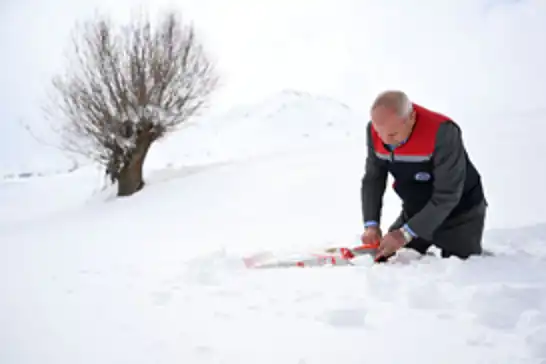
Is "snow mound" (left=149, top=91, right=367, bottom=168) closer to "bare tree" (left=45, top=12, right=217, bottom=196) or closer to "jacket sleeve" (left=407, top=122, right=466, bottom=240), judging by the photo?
"bare tree" (left=45, top=12, right=217, bottom=196)

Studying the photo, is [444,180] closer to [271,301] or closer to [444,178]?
[444,178]

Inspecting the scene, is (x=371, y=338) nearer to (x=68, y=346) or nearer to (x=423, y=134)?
(x=68, y=346)

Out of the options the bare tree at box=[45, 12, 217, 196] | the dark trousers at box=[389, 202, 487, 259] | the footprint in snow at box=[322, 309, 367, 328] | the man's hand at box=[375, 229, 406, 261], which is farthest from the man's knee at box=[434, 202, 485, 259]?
the bare tree at box=[45, 12, 217, 196]

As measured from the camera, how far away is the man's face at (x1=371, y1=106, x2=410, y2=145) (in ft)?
6.37

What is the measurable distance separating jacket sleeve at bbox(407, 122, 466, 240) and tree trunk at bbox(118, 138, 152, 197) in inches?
284

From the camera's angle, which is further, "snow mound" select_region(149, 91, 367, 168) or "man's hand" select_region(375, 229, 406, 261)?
"snow mound" select_region(149, 91, 367, 168)

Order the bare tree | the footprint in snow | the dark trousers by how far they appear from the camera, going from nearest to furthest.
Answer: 1. the footprint in snow
2. the dark trousers
3. the bare tree

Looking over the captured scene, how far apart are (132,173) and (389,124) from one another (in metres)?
7.30

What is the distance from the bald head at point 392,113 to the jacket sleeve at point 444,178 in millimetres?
167

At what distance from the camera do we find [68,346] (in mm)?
1255

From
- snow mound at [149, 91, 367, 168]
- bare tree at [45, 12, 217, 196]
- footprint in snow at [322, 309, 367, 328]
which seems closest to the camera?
footprint in snow at [322, 309, 367, 328]

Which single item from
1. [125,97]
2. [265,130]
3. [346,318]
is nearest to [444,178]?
[346,318]

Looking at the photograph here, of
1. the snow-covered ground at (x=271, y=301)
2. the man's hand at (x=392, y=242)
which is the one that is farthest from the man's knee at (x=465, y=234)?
the man's hand at (x=392, y=242)

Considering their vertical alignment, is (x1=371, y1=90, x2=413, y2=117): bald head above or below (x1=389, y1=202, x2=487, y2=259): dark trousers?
above
